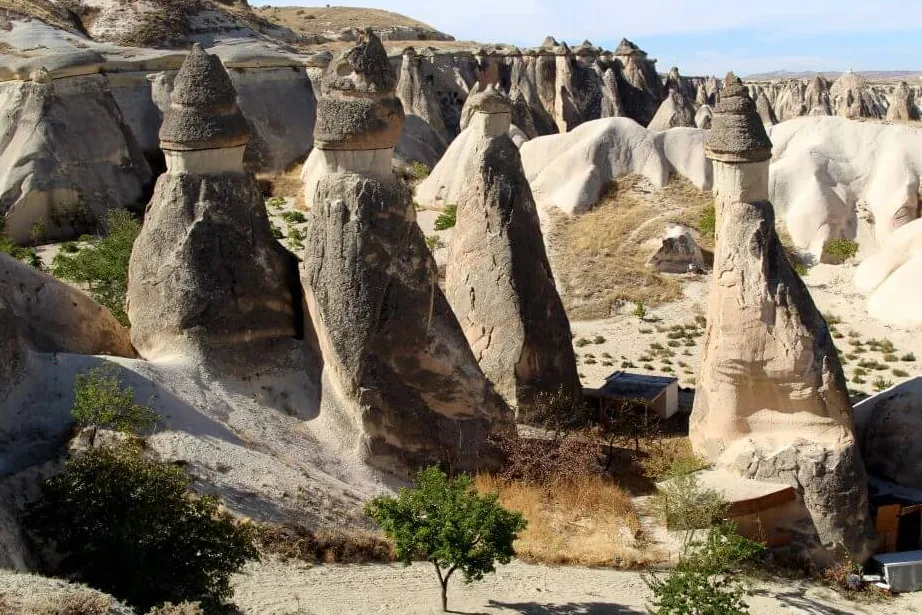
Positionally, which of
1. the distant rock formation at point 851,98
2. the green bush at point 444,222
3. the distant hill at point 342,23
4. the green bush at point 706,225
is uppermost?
the distant hill at point 342,23

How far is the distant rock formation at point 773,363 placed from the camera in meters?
9.74

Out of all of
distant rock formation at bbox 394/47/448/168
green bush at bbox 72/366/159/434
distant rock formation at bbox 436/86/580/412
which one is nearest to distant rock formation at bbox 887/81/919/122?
distant rock formation at bbox 394/47/448/168

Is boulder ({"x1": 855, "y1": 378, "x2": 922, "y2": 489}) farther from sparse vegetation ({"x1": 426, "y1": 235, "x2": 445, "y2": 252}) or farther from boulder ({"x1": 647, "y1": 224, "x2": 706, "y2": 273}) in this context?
sparse vegetation ({"x1": 426, "y1": 235, "x2": 445, "y2": 252})

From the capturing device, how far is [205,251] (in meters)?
9.79

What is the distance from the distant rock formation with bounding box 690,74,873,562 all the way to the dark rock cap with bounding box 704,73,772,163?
0.01 metres

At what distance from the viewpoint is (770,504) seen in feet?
31.9

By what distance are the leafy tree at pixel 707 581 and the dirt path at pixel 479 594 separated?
13.2 inches

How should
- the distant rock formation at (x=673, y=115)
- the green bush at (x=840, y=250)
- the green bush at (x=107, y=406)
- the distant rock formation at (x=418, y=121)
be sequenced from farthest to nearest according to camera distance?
the distant rock formation at (x=673, y=115)
the distant rock formation at (x=418, y=121)
the green bush at (x=840, y=250)
the green bush at (x=107, y=406)

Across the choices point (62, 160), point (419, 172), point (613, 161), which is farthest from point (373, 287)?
point (419, 172)

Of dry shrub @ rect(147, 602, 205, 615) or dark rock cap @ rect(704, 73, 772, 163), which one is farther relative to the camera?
dark rock cap @ rect(704, 73, 772, 163)

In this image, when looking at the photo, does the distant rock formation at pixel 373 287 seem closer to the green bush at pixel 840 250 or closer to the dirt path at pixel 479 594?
the dirt path at pixel 479 594

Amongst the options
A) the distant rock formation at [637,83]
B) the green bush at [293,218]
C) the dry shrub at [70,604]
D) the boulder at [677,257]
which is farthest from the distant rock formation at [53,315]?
the distant rock formation at [637,83]

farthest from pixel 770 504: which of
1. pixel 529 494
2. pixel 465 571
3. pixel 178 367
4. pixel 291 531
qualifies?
pixel 178 367

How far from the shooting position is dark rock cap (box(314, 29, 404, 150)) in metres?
9.75
